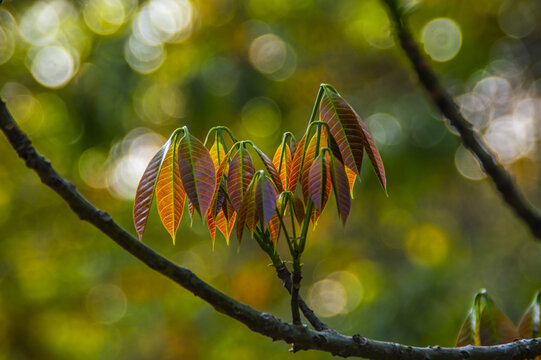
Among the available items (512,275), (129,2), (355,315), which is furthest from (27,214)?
(512,275)

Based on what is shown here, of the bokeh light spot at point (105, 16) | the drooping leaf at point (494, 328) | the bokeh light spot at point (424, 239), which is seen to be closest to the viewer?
the drooping leaf at point (494, 328)

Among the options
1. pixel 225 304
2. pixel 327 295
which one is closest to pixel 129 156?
pixel 327 295

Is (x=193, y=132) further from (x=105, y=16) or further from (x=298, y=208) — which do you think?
(x=298, y=208)

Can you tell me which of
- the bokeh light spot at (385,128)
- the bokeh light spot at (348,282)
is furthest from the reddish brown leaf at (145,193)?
the bokeh light spot at (348,282)

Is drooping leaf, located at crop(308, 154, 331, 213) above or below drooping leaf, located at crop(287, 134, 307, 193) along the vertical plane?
below

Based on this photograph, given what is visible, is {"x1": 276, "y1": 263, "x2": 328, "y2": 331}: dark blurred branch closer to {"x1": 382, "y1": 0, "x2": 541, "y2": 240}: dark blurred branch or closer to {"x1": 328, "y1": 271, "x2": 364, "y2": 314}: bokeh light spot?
{"x1": 382, "y1": 0, "x2": 541, "y2": 240}: dark blurred branch

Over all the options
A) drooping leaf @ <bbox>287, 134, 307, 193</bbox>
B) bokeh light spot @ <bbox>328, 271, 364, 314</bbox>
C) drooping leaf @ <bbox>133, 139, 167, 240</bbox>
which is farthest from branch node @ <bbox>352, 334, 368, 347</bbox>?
bokeh light spot @ <bbox>328, 271, 364, 314</bbox>

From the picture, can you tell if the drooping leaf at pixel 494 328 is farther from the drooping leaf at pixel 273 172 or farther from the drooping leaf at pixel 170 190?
the drooping leaf at pixel 170 190
